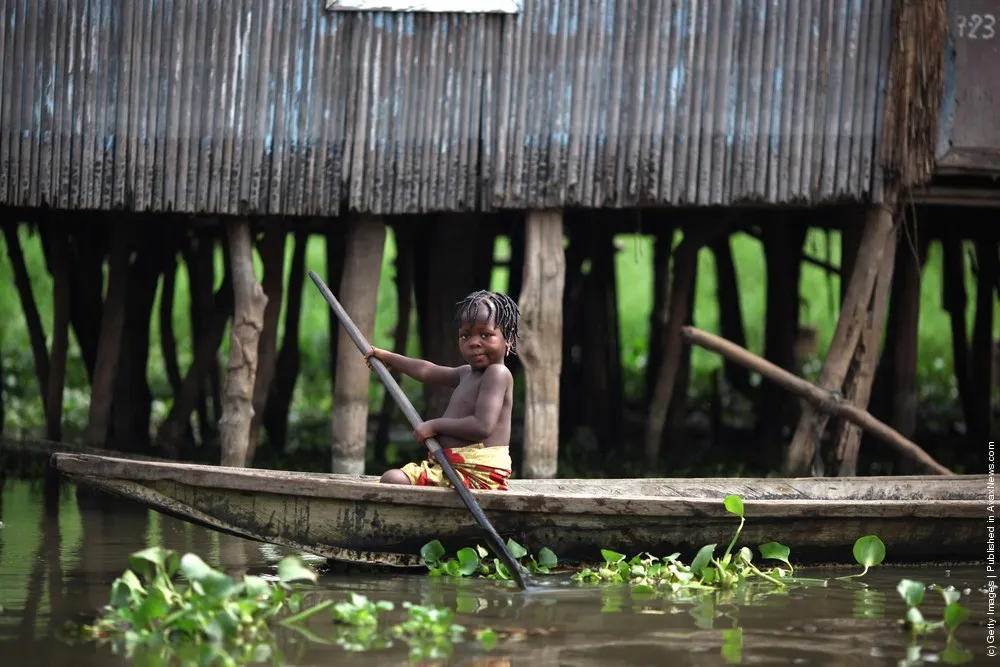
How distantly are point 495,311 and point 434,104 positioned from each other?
7.24 ft

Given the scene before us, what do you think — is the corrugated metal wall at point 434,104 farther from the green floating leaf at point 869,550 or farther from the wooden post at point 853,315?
the green floating leaf at point 869,550

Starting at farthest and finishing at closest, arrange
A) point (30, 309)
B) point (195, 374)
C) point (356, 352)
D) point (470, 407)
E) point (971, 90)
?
point (30, 309) → point (195, 374) → point (356, 352) → point (971, 90) → point (470, 407)

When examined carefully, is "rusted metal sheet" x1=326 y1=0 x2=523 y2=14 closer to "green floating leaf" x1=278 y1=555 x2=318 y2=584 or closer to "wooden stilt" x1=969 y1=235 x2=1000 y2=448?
"green floating leaf" x1=278 y1=555 x2=318 y2=584

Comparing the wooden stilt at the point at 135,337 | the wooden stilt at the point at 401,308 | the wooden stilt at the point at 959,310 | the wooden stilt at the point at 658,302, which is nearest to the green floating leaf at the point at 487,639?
the wooden stilt at the point at 401,308

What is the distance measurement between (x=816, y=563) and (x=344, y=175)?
3.38 m

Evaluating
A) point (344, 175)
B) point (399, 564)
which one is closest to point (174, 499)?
point (399, 564)

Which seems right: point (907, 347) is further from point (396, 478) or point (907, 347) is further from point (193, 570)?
point (193, 570)

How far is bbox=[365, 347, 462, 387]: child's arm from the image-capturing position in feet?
19.1

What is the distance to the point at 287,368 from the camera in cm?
1070

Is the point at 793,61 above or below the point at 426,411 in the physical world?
above

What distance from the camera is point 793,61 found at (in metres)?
7.41

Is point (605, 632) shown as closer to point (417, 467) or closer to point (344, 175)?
point (417, 467)

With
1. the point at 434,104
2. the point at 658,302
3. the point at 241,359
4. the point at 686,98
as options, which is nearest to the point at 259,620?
the point at 241,359

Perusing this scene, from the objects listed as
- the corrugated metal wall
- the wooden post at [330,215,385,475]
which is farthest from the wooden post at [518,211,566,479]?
the wooden post at [330,215,385,475]
